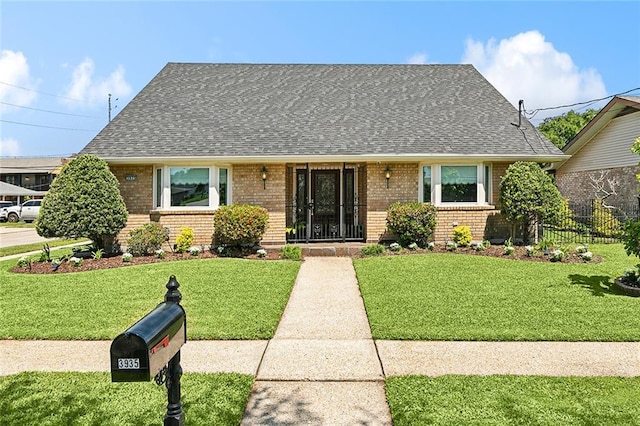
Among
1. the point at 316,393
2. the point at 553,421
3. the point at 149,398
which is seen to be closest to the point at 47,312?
the point at 149,398

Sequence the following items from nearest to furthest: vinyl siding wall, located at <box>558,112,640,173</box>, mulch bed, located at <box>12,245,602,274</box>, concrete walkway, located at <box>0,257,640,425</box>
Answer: concrete walkway, located at <box>0,257,640,425</box> < mulch bed, located at <box>12,245,602,274</box> < vinyl siding wall, located at <box>558,112,640,173</box>

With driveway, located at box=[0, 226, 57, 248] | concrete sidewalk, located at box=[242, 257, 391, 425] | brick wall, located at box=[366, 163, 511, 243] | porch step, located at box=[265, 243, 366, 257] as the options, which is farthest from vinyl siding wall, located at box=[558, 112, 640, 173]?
driveway, located at box=[0, 226, 57, 248]

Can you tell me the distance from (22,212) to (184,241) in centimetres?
2648

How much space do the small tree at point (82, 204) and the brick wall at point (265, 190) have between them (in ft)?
11.0

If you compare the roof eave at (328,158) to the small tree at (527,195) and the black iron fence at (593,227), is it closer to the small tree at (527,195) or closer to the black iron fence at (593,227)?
the small tree at (527,195)

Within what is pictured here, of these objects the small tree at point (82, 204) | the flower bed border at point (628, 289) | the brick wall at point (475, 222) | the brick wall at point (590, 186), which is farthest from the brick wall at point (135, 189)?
the brick wall at point (590, 186)

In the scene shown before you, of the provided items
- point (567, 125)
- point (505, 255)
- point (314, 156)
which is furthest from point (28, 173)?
point (567, 125)

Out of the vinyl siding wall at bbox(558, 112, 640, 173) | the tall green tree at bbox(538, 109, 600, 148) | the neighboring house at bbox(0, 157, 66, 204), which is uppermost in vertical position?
the tall green tree at bbox(538, 109, 600, 148)

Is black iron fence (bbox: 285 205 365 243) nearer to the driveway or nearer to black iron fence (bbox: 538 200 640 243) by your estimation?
black iron fence (bbox: 538 200 640 243)

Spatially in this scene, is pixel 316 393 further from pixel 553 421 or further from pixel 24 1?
pixel 24 1

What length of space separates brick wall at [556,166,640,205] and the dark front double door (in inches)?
414

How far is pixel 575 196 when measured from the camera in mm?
22172

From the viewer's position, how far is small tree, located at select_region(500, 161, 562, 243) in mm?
11344

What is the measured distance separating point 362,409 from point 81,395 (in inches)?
97.2
